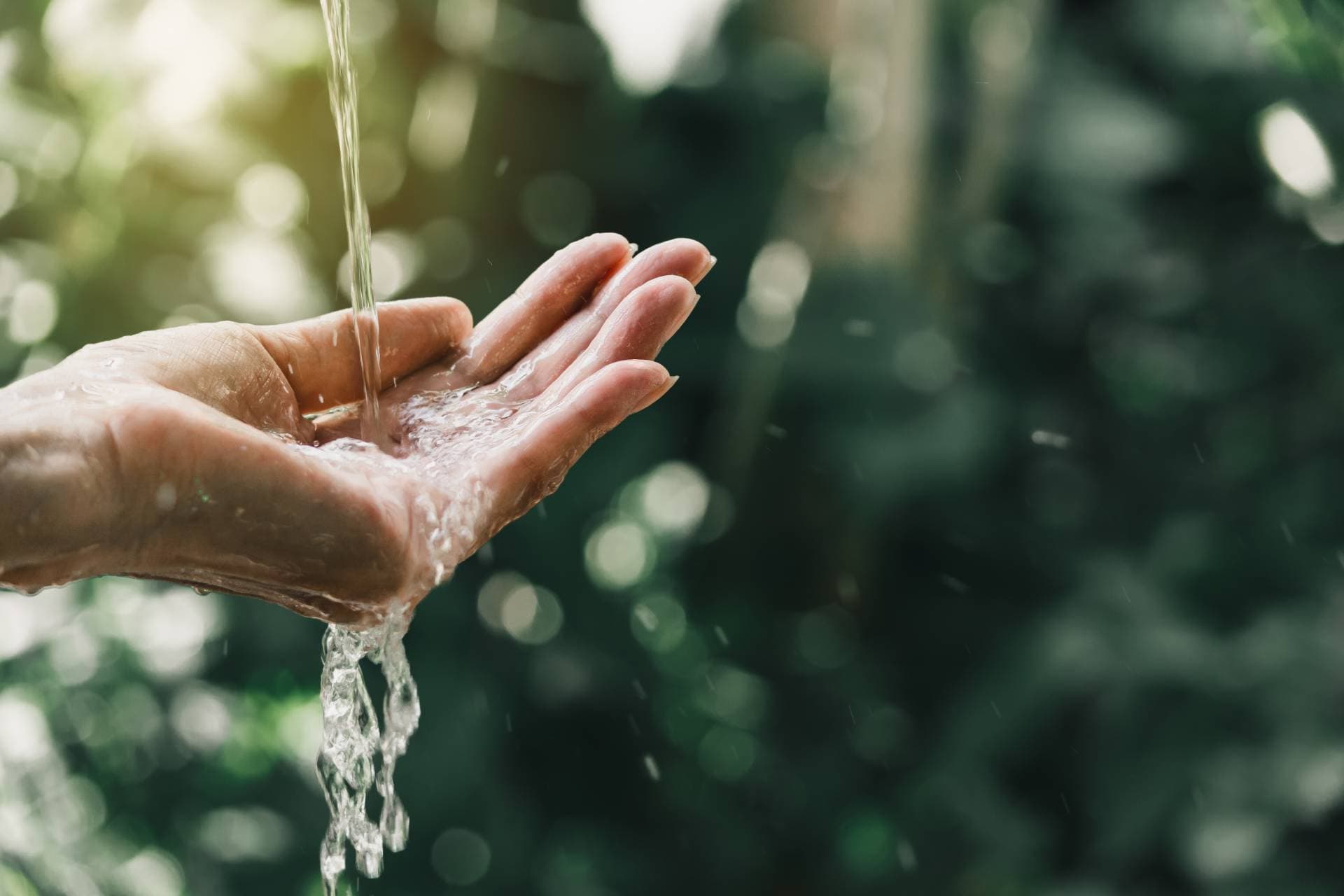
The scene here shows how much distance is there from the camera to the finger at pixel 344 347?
3.05ft

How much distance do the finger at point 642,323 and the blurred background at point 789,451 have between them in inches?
28.9

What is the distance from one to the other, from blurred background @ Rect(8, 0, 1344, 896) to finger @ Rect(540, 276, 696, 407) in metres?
0.73

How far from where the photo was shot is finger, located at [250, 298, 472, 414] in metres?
0.93

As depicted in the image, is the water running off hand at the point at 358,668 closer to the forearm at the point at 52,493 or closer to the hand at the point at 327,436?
the hand at the point at 327,436

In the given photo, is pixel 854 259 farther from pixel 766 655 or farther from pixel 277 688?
pixel 277 688

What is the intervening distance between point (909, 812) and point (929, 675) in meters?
0.19

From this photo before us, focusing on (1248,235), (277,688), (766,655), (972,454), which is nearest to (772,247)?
(972,454)

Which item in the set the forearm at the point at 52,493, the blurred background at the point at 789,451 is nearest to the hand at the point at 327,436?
the forearm at the point at 52,493

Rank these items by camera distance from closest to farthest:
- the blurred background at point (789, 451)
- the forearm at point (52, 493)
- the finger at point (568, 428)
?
the forearm at point (52, 493) < the finger at point (568, 428) < the blurred background at point (789, 451)

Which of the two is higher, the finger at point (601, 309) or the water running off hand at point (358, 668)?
the finger at point (601, 309)

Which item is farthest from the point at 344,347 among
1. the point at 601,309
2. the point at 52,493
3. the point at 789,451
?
the point at 789,451

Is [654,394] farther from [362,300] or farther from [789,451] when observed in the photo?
[789,451]

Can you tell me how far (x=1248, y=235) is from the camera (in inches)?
71.2

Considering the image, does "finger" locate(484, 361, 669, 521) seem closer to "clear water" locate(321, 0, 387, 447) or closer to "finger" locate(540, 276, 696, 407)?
"finger" locate(540, 276, 696, 407)
